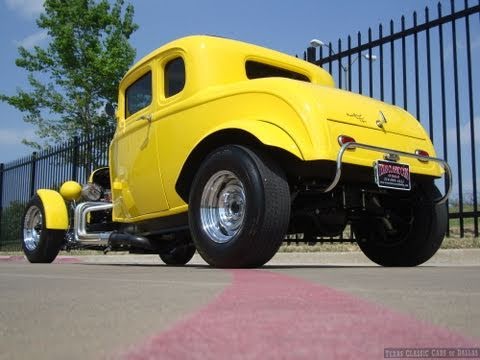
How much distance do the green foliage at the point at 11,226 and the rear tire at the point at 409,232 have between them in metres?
10.8

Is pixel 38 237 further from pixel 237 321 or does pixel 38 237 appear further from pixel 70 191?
pixel 237 321

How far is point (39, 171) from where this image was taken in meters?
13.5

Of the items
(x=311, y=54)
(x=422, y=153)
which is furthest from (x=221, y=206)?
(x=311, y=54)

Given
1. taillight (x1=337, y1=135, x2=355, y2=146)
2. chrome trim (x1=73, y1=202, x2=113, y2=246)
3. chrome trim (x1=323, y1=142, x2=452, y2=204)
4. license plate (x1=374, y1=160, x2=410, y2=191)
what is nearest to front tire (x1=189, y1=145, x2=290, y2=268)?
chrome trim (x1=323, y1=142, x2=452, y2=204)

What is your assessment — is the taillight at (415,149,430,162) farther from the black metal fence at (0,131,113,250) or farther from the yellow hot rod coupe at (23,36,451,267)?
the black metal fence at (0,131,113,250)

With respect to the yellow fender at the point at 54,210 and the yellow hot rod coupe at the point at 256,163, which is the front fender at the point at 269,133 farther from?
the yellow fender at the point at 54,210

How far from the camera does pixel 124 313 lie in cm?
171

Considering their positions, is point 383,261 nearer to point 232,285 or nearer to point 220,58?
point 220,58

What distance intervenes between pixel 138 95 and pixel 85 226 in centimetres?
169

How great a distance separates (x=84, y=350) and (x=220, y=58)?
13.2ft

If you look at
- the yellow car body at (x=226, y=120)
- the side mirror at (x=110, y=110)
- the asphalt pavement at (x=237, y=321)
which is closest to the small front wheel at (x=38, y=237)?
the yellow car body at (x=226, y=120)

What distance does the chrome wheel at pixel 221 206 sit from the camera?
4.25m

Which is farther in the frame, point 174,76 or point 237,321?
point 174,76

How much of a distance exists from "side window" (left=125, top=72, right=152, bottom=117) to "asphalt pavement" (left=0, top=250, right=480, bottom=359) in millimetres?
3456
